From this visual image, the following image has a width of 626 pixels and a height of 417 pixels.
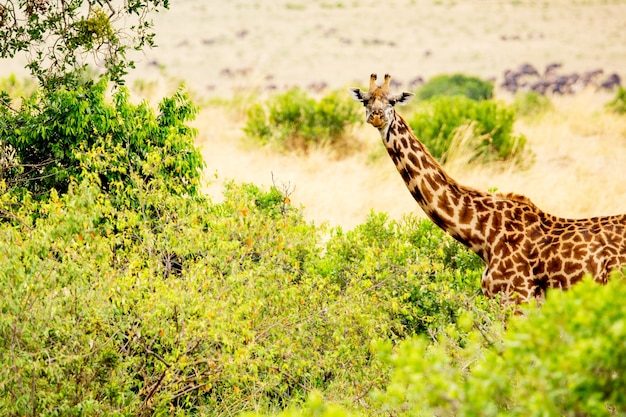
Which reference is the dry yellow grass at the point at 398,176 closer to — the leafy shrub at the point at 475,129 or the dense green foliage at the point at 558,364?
the leafy shrub at the point at 475,129

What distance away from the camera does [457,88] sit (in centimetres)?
2900

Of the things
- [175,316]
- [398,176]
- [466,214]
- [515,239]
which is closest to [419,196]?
[466,214]

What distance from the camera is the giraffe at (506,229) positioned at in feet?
23.9

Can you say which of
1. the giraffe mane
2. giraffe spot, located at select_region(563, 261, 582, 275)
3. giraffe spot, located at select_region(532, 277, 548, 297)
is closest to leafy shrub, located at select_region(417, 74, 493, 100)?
the giraffe mane

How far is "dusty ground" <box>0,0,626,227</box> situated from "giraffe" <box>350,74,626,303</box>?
6.67 metres

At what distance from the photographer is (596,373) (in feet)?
12.3

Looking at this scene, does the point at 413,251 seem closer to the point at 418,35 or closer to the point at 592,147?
the point at 592,147

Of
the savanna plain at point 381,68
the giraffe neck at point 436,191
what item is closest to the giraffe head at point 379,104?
the giraffe neck at point 436,191

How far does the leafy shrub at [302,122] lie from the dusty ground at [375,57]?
0.65 meters

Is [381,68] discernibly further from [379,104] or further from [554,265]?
[554,265]

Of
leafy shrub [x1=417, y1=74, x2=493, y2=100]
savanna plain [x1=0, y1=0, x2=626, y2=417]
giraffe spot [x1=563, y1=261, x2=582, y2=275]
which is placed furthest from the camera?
leafy shrub [x1=417, y1=74, x2=493, y2=100]

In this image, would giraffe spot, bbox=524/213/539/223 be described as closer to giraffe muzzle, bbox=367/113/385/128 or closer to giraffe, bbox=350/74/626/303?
giraffe, bbox=350/74/626/303

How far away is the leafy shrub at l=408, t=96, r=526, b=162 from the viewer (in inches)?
659

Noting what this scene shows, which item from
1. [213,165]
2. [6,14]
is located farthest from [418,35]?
[6,14]
